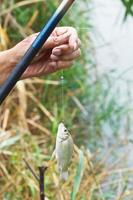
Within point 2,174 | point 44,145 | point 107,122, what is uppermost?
point 2,174

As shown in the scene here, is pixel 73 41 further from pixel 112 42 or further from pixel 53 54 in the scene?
pixel 112 42

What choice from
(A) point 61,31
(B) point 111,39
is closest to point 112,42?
(B) point 111,39

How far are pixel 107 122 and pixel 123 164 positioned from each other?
50 centimetres

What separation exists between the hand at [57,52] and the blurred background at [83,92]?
1369mm

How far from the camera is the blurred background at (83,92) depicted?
9.68 feet

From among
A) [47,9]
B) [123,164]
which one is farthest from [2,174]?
[47,9]

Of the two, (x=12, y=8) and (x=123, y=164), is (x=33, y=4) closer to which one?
(x=12, y=8)

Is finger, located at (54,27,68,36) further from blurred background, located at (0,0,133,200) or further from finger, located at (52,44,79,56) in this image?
blurred background, located at (0,0,133,200)

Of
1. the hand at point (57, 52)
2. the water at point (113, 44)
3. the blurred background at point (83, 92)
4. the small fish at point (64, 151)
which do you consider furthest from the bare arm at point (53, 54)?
the water at point (113, 44)

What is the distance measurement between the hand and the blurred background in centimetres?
137

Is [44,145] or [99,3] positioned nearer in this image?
[44,145]

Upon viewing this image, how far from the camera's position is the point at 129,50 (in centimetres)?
343

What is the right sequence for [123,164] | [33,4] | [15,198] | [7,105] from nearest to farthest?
[15,198]
[123,164]
[7,105]
[33,4]

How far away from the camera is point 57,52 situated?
117cm
